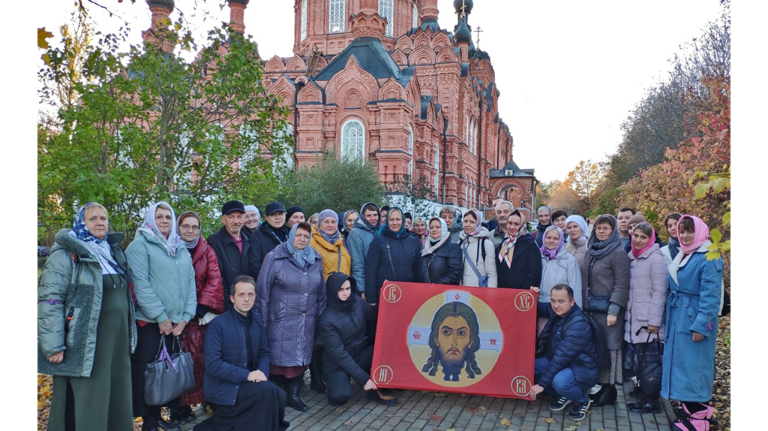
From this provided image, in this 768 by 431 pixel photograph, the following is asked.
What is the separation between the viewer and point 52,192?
6.84 metres

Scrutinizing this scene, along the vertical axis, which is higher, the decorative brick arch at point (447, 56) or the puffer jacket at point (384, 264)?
the decorative brick arch at point (447, 56)

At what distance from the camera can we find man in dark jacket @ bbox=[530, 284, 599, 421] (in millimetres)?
5750

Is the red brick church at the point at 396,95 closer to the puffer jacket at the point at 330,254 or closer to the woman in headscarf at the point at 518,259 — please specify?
the puffer jacket at the point at 330,254

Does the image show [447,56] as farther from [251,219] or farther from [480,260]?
[480,260]

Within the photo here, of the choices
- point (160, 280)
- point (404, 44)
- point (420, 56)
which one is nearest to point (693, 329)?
point (160, 280)

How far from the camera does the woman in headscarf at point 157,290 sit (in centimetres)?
487

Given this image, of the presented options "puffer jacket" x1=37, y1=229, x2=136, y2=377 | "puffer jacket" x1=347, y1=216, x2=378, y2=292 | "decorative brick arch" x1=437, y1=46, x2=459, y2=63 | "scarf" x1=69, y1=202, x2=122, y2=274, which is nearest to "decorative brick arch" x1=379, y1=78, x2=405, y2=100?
"decorative brick arch" x1=437, y1=46, x2=459, y2=63

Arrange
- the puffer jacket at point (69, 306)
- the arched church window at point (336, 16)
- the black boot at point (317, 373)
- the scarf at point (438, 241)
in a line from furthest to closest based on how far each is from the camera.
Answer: the arched church window at point (336, 16) < the scarf at point (438, 241) < the black boot at point (317, 373) < the puffer jacket at point (69, 306)

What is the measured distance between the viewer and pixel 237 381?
191 inches

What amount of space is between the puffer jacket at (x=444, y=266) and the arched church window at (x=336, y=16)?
37218 mm

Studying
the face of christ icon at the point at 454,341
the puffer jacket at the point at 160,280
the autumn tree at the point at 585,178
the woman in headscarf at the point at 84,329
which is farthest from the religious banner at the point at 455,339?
the autumn tree at the point at 585,178

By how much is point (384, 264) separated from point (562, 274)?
2222mm

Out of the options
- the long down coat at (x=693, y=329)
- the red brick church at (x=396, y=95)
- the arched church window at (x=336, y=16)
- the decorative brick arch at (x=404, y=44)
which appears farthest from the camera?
the arched church window at (x=336, y=16)
